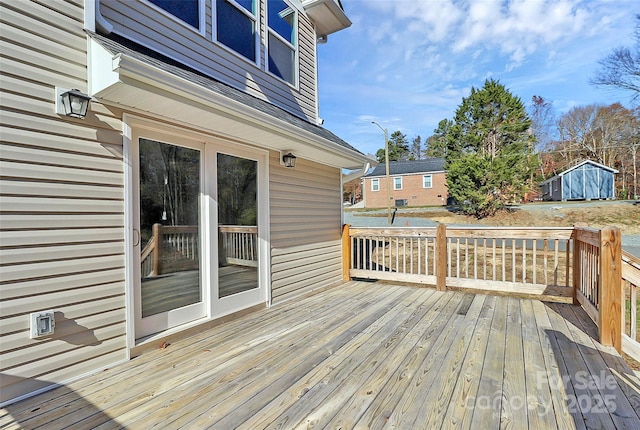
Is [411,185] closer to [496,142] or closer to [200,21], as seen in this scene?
[496,142]

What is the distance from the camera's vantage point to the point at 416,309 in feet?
12.7

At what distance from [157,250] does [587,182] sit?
92.6 ft

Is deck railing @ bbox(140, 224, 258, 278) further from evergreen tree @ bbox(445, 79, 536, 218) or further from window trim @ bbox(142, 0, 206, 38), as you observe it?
evergreen tree @ bbox(445, 79, 536, 218)

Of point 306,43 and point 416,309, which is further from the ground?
point 306,43

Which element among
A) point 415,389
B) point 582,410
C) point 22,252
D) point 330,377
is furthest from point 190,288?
point 582,410

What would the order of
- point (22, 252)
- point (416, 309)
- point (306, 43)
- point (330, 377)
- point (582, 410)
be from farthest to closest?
point (306, 43), point (416, 309), point (330, 377), point (22, 252), point (582, 410)

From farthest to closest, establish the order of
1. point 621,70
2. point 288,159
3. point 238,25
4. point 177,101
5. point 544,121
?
point 544,121 < point 621,70 < point 288,159 < point 238,25 < point 177,101

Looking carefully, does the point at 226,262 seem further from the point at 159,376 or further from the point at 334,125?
the point at 334,125

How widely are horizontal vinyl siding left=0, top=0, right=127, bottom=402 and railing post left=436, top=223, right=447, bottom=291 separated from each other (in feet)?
13.6

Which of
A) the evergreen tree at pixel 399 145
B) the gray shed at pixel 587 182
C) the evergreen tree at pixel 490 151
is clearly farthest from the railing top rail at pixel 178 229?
the evergreen tree at pixel 399 145

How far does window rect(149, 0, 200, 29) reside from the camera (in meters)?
3.14

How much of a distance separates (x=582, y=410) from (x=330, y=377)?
1514mm

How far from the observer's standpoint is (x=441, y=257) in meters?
4.80

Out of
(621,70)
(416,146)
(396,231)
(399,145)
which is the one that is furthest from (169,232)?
(416,146)
